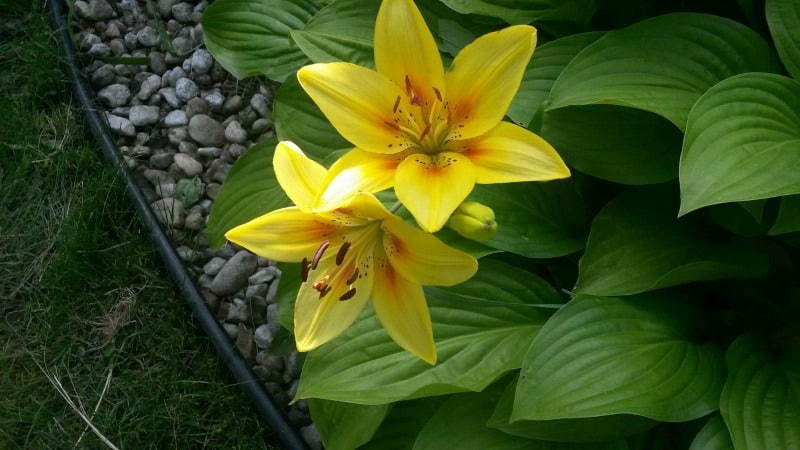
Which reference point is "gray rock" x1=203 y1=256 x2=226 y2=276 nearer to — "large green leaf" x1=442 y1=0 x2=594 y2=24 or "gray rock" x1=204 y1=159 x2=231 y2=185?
"gray rock" x1=204 y1=159 x2=231 y2=185

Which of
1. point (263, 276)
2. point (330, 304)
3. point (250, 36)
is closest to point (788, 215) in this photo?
point (330, 304)

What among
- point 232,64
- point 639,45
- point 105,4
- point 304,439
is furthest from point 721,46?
point 105,4

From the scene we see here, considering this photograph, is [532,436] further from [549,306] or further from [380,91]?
[380,91]

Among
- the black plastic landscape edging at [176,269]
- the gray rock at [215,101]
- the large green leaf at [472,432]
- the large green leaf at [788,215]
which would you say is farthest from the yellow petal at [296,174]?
the gray rock at [215,101]

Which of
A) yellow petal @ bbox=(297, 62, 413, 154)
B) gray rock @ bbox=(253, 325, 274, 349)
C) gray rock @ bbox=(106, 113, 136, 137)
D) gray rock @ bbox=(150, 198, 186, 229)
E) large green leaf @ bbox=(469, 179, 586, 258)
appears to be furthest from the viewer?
gray rock @ bbox=(106, 113, 136, 137)

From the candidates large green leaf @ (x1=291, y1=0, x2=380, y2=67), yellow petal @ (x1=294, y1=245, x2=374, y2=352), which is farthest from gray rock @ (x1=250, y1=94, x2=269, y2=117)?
yellow petal @ (x1=294, y1=245, x2=374, y2=352)
